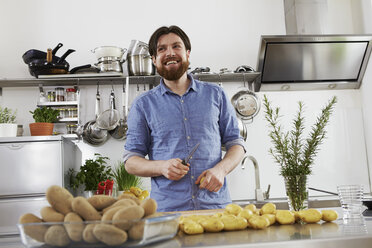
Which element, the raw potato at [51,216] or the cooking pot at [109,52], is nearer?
the raw potato at [51,216]

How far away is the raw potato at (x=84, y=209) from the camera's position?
60 centimetres

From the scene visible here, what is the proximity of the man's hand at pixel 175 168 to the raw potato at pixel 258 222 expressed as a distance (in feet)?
1.35

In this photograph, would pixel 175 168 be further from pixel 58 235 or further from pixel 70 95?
pixel 70 95

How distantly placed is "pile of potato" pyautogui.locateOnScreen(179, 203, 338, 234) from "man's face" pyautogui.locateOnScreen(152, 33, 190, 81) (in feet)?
2.68

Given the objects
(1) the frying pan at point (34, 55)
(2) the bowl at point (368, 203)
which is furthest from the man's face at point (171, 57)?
(1) the frying pan at point (34, 55)

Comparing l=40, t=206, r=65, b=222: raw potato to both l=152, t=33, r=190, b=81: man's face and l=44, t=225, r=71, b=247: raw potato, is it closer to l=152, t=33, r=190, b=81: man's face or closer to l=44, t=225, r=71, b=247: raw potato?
l=44, t=225, r=71, b=247: raw potato

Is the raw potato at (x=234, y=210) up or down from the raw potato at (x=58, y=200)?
down

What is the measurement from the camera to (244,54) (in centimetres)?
348

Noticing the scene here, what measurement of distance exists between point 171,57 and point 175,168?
0.51 meters

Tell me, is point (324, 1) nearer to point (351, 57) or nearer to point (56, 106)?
point (351, 57)

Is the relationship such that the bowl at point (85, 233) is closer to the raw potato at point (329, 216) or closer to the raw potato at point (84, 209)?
the raw potato at point (84, 209)

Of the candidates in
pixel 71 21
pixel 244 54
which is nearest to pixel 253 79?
pixel 244 54

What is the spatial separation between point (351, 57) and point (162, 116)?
2.35 meters

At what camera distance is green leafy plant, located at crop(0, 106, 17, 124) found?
120 inches
